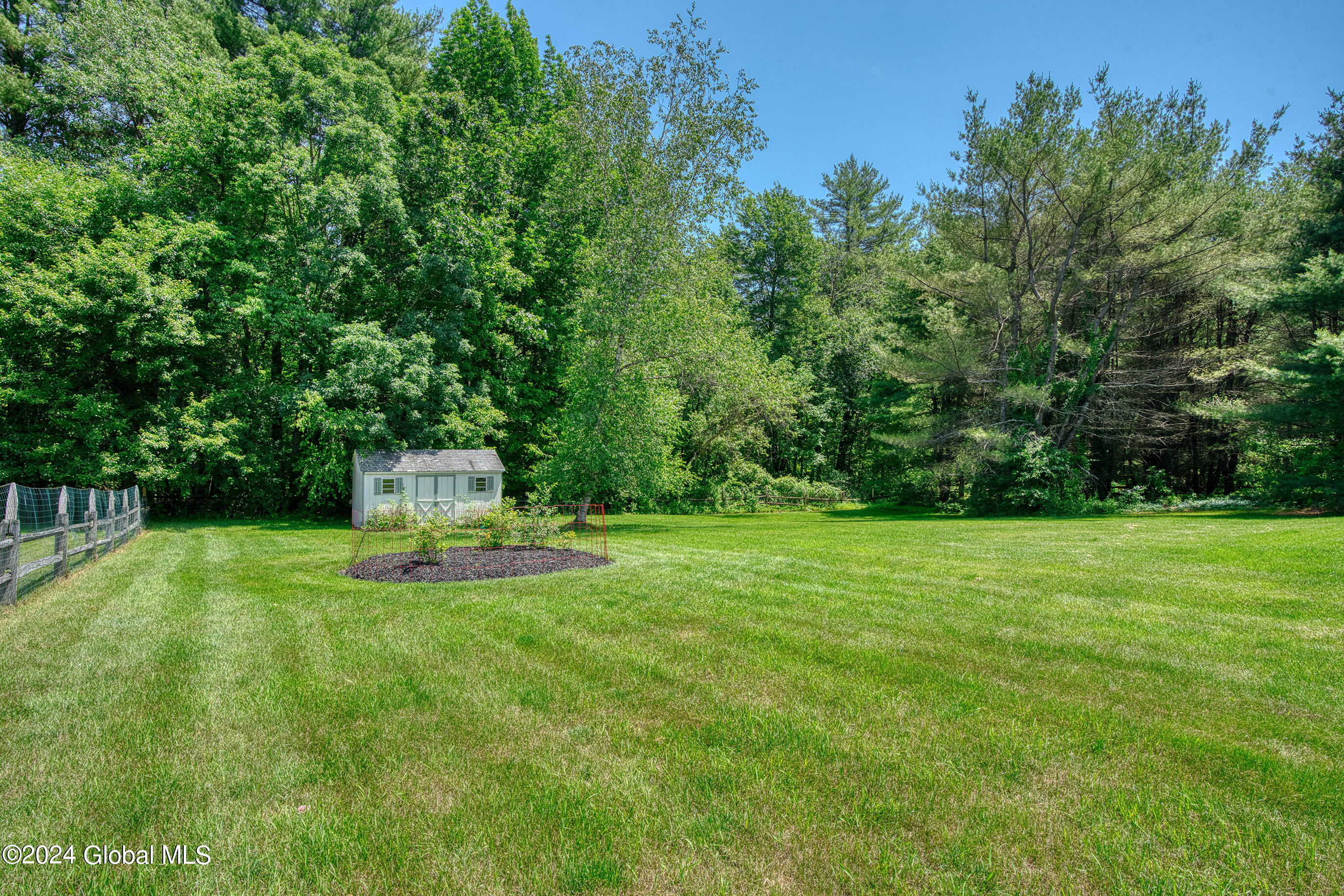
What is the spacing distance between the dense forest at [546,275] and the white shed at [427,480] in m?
1.08

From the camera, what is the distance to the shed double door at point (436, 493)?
19.7 meters

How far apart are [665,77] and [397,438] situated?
562 inches

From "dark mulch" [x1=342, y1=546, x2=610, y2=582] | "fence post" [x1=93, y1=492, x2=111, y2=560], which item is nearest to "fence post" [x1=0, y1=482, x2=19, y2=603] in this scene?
"dark mulch" [x1=342, y1=546, x2=610, y2=582]

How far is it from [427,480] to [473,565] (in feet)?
35.9

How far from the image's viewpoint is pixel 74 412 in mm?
18000

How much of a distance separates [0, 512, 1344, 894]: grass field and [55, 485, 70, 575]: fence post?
128 centimetres

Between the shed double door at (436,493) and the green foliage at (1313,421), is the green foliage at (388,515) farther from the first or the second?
the green foliage at (1313,421)

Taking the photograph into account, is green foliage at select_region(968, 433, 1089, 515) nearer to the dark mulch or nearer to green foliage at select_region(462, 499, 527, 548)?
the dark mulch

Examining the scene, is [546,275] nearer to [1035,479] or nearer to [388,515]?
[388,515]

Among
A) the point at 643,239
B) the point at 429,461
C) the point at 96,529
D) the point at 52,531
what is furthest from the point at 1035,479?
the point at 96,529

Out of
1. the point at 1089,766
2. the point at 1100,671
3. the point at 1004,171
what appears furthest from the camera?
the point at 1004,171

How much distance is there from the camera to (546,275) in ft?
81.0

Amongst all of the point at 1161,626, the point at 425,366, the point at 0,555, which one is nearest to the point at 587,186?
the point at 425,366

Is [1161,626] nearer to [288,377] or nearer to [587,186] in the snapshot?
[587,186]
